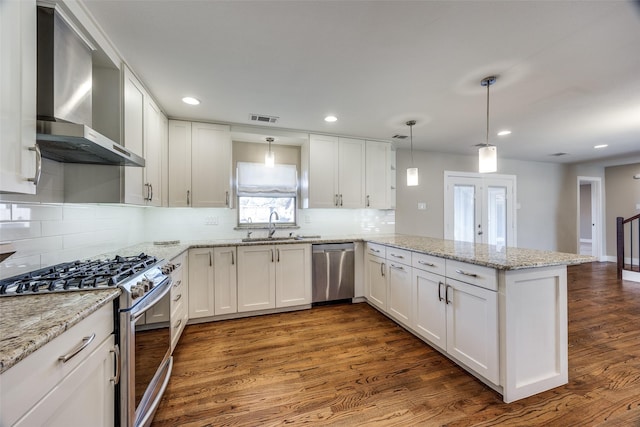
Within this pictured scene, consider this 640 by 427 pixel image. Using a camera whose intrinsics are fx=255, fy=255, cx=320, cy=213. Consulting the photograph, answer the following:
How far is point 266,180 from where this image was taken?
3.80m

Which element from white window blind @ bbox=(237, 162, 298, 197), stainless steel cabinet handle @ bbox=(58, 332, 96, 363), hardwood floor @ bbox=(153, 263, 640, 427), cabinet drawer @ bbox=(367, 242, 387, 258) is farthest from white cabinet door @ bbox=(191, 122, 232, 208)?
stainless steel cabinet handle @ bbox=(58, 332, 96, 363)

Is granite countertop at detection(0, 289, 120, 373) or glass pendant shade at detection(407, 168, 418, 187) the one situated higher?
glass pendant shade at detection(407, 168, 418, 187)

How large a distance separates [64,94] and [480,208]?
20.0ft

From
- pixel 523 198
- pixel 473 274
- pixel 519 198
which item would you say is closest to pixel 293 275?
pixel 473 274

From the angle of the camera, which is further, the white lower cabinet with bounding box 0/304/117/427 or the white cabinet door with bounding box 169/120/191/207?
the white cabinet door with bounding box 169/120/191/207

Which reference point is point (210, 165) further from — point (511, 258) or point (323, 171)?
point (511, 258)

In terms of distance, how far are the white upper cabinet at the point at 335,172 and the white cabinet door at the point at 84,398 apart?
275 centimetres

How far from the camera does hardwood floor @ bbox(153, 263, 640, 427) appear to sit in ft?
5.32

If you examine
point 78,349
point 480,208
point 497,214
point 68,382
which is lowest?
point 68,382

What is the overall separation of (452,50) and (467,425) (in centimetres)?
248

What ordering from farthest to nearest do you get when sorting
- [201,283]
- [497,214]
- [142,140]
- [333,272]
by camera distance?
[497,214] < [333,272] < [201,283] < [142,140]

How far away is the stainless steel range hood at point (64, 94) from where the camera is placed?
123 centimetres

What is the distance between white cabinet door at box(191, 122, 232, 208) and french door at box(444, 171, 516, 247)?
400cm

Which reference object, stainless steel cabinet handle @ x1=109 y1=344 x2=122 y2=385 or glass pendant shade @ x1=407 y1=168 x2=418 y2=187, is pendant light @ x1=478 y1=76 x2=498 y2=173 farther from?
stainless steel cabinet handle @ x1=109 y1=344 x2=122 y2=385
